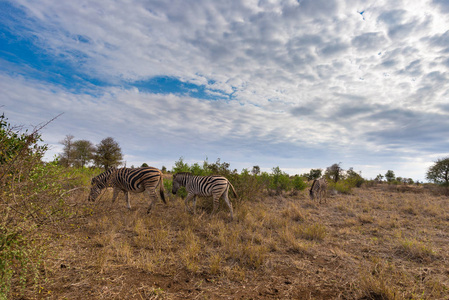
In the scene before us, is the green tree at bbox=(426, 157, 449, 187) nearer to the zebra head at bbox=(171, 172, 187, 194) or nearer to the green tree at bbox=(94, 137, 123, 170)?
the zebra head at bbox=(171, 172, 187, 194)

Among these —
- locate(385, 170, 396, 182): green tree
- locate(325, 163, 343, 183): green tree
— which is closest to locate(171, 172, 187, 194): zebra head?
locate(325, 163, 343, 183): green tree

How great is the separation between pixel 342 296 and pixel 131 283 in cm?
396

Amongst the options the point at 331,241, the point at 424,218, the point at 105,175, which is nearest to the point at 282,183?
the point at 424,218

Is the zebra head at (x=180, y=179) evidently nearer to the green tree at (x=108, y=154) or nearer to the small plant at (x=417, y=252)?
the small plant at (x=417, y=252)

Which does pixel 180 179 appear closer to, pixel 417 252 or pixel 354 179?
pixel 417 252

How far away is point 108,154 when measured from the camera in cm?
3069

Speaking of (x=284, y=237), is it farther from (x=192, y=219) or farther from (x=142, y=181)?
(x=142, y=181)

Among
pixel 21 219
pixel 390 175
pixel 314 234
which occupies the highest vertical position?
pixel 390 175

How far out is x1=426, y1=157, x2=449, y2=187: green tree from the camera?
2672 cm

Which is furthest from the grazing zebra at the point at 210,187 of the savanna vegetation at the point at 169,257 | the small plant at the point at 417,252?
the small plant at the point at 417,252

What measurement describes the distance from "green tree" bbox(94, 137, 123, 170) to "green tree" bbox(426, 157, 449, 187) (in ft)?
143

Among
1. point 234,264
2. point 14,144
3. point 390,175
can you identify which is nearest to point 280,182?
point 234,264

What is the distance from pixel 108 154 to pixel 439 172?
149 feet

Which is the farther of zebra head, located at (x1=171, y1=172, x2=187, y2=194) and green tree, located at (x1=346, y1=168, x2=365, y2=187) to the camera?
green tree, located at (x1=346, y1=168, x2=365, y2=187)
